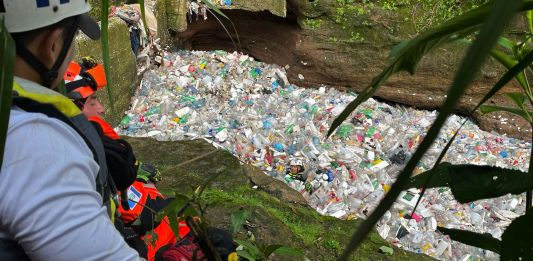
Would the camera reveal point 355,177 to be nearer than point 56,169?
No

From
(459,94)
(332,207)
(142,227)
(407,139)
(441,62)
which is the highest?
(459,94)

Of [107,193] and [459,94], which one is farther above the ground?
[459,94]

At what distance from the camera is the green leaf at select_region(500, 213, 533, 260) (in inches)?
18.2

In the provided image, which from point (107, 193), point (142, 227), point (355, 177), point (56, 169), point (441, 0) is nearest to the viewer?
point (56, 169)

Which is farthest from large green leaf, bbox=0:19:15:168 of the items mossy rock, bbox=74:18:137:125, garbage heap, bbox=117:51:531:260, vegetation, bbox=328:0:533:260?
mossy rock, bbox=74:18:137:125

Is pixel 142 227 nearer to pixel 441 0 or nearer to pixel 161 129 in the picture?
pixel 161 129

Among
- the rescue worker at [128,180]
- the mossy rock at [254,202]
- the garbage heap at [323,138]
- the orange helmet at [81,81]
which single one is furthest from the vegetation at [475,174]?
the garbage heap at [323,138]

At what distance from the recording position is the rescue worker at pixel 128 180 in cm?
135

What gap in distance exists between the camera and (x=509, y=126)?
4.21m

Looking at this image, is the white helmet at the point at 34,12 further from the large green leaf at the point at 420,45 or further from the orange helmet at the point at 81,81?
the orange helmet at the point at 81,81

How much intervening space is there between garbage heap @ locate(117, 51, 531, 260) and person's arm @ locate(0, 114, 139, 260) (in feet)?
7.80

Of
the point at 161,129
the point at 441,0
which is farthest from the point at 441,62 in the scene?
the point at 161,129

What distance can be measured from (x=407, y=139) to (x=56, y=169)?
359cm

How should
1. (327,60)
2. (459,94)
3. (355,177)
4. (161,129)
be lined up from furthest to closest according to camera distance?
(327,60) < (161,129) < (355,177) < (459,94)
